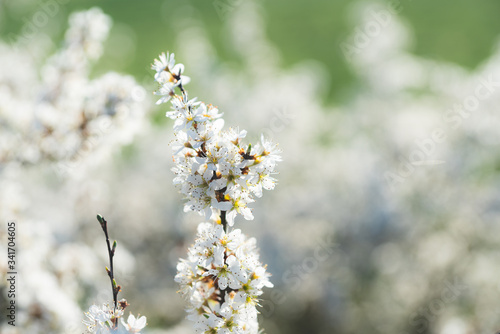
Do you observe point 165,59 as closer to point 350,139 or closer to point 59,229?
point 59,229

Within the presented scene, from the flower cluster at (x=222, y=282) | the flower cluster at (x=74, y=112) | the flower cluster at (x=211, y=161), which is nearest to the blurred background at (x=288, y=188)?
the flower cluster at (x=74, y=112)

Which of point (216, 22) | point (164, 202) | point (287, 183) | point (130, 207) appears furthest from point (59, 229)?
point (216, 22)

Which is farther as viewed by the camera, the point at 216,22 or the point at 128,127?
the point at 216,22

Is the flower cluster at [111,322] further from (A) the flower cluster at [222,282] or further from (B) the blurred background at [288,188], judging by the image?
(B) the blurred background at [288,188]

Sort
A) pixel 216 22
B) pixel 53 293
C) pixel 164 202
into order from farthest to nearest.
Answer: pixel 216 22, pixel 164 202, pixel 53 293

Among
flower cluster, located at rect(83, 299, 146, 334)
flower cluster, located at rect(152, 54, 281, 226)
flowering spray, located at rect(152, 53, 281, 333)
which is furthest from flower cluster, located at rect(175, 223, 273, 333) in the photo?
flower cluster, located at rect(83, 299, 146, 334)

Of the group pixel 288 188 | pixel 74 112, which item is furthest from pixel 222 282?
pixel 288 188
